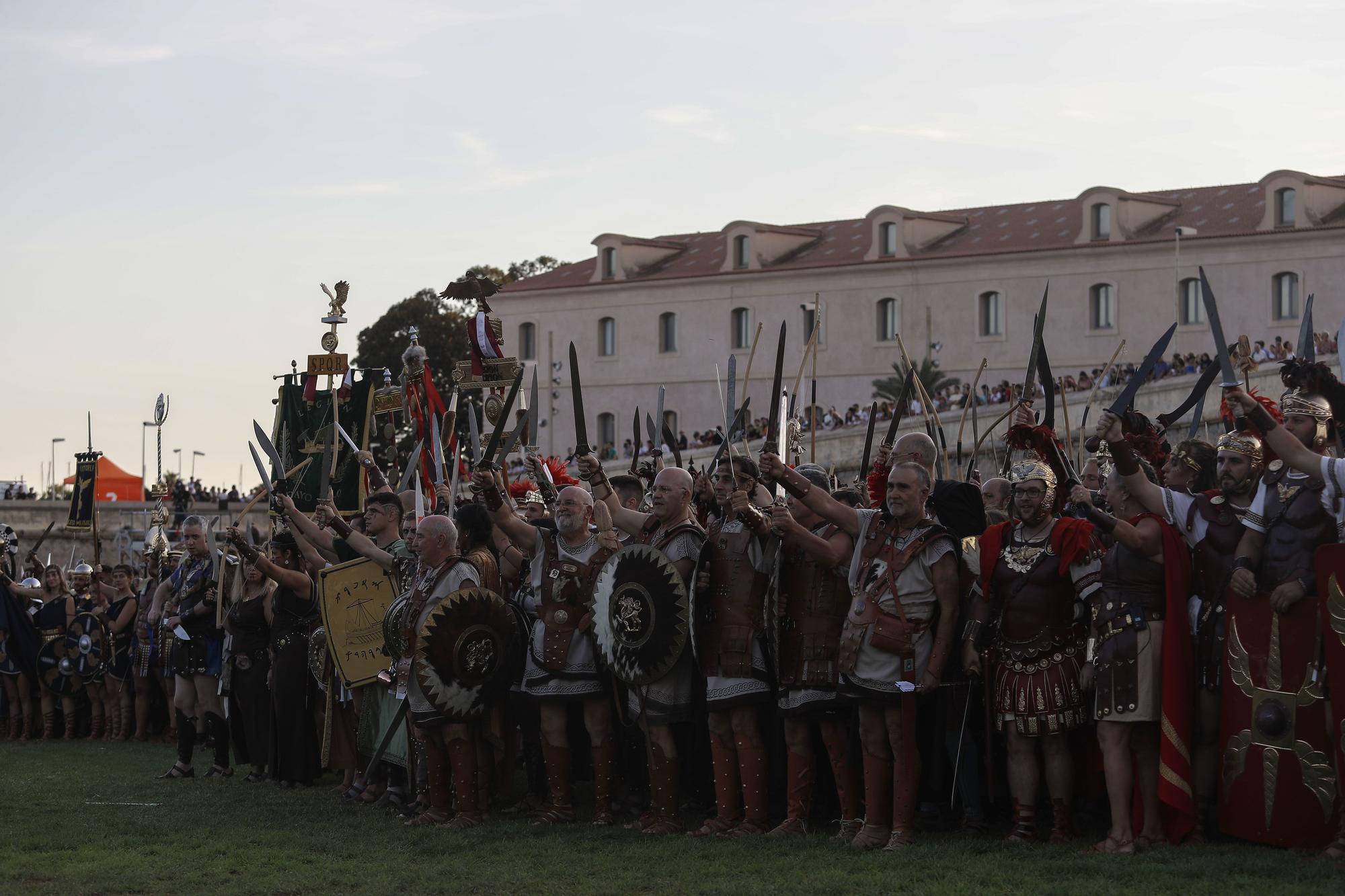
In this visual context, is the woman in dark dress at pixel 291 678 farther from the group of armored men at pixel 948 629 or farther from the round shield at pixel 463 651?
the round shield at pixel 463 651

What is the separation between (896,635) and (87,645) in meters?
9.87

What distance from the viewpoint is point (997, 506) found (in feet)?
27.8

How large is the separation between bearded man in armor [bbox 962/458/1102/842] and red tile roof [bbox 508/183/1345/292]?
41840 millimetres

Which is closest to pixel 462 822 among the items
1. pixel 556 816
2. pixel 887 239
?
pixel 556 816

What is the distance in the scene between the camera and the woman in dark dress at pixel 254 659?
1107cm

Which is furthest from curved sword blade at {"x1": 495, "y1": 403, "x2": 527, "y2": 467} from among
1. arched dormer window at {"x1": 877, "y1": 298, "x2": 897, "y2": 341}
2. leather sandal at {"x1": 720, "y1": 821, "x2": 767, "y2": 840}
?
arched dormer window at {"x1": 877, "y1": 298, "x2": 897, "y2": 341}

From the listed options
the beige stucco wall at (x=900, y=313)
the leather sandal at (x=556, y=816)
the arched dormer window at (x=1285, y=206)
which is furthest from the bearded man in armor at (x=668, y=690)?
the arched dormer window at (x=1285, y=206)

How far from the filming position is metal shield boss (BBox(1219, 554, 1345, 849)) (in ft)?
21.9

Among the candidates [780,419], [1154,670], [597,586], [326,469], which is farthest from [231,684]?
[1154,670]

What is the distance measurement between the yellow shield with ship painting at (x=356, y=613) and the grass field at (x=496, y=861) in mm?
821

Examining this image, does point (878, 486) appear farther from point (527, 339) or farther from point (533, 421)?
point (527, 339)

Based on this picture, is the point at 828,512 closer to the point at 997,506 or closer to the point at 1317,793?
the point at 997,506

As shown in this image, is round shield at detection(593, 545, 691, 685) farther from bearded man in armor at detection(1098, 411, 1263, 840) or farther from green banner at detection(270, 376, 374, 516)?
green banner at detection(270, 376, 374, 516)

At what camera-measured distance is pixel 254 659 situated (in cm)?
1115
